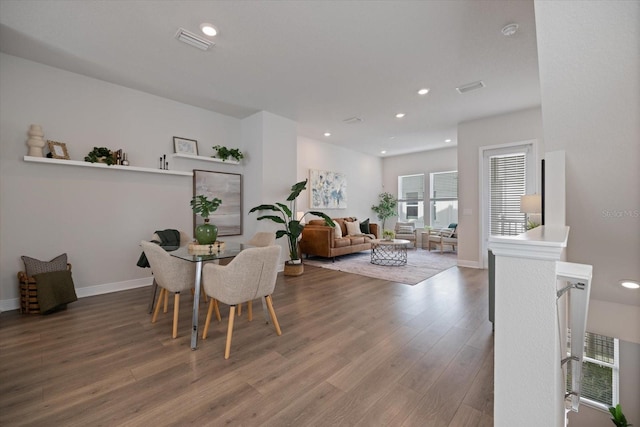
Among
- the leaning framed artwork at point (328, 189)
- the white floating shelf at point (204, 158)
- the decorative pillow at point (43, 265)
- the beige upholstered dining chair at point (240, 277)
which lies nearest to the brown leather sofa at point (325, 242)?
the leaning framed artwork at point (328, 189)

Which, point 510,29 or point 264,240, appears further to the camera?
point 264,240

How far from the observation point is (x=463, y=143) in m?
5.65

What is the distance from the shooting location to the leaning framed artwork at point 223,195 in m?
4.75

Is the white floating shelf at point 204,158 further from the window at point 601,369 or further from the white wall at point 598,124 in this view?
the window at point 601,369

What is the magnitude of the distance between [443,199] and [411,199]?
103cm

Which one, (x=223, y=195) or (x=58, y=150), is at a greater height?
(x=58, y=150)

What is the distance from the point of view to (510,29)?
8.70ft

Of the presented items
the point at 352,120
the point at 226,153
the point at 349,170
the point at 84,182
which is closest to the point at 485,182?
the point at 352,120

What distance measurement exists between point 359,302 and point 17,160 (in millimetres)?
4461

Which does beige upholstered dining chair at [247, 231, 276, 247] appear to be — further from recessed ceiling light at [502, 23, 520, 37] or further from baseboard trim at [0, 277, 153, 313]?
recessed ceiling light at [502, 23, 520, 37]

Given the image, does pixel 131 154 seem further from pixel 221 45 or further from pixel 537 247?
pixel 537 247

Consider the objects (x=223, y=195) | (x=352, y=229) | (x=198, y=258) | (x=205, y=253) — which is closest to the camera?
(x=198, y=258)

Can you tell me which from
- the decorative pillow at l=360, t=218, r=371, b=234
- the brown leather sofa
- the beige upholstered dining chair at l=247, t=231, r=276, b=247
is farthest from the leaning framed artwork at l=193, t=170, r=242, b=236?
the decorative pillow at l=360, t=218, r=371, b=234

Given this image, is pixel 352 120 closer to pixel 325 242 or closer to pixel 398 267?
pixel 325 242
